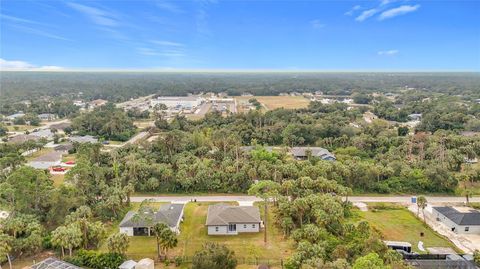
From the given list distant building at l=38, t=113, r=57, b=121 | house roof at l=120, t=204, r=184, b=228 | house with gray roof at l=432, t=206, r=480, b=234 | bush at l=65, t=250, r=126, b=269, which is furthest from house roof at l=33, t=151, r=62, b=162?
house with gray roof at l=432, t=206, r=480, b=234

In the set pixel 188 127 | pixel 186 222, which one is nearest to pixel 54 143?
pixel 188 127

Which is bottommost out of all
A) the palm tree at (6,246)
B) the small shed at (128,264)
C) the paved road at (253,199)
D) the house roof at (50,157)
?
the paved road at (253,199)

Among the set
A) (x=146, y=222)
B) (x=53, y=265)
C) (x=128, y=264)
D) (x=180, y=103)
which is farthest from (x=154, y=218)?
(x=180, y=103)

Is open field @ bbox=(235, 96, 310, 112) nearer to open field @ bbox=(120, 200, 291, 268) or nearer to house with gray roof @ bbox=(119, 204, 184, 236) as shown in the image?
house with gray roof @ bbox=(119, 204, 184, 236)

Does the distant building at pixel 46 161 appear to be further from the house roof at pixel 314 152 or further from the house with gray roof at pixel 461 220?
the house with gray roof at pixel 461 220

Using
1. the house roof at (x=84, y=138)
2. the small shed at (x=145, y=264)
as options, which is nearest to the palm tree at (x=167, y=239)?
the small shed at (x=145, y=264)

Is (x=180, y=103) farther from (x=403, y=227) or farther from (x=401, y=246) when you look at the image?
(x=401, y=246)
